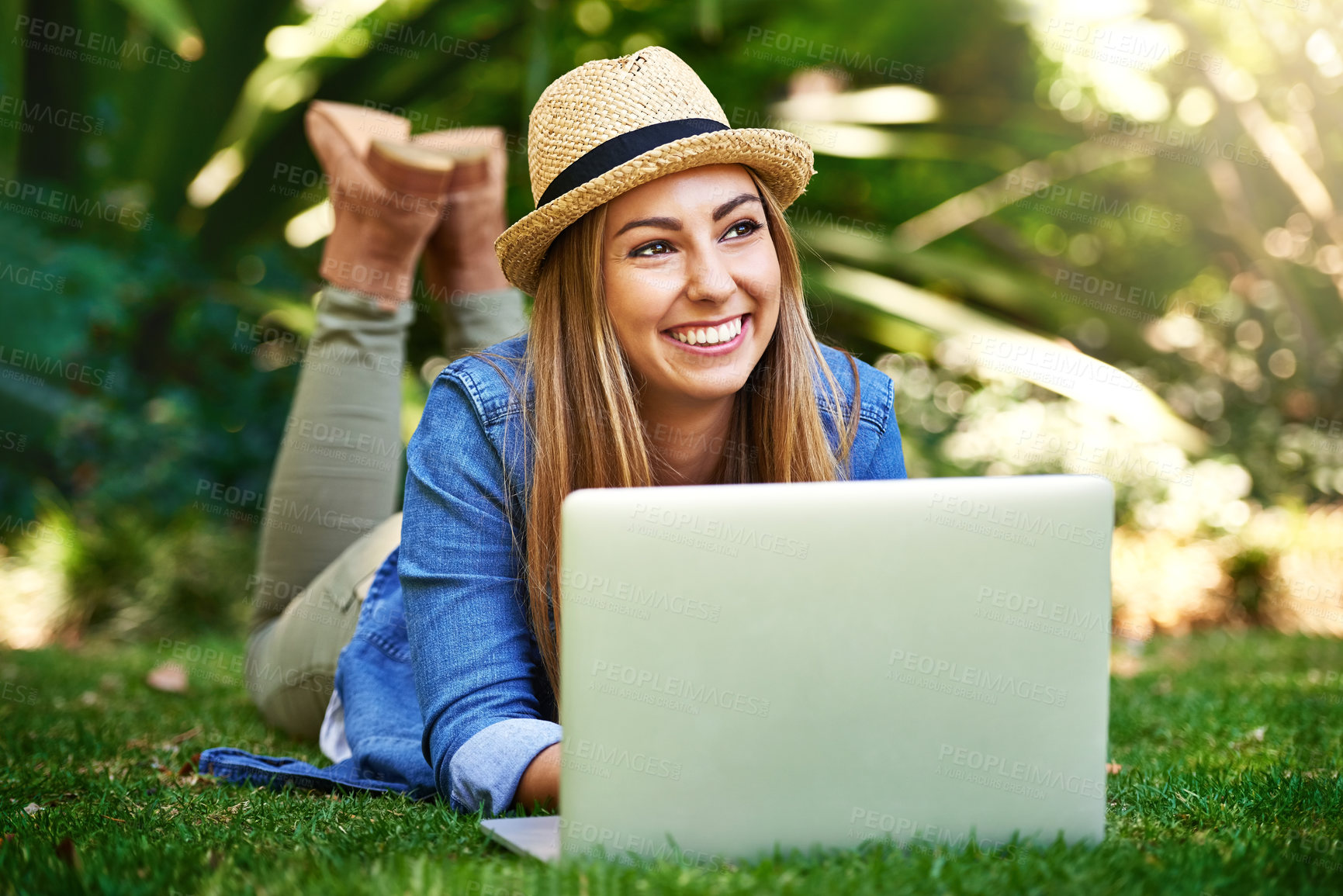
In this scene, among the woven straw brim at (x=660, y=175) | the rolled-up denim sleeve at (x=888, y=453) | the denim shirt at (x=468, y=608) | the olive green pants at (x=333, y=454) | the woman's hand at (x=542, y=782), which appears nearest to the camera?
the woman's hand at (x=542, y=782)

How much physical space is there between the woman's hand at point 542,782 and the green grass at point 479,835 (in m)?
0.09

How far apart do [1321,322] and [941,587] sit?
24.3ft

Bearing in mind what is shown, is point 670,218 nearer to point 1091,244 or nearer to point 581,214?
point 581,214

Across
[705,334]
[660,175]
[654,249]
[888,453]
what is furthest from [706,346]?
[888,453]

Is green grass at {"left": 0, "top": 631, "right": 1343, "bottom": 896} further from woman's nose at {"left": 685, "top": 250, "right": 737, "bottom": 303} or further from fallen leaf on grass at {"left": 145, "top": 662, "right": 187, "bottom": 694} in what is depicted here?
woman's nose at {"left": 685, "top": 250, "right": 737, "bottom": 303}

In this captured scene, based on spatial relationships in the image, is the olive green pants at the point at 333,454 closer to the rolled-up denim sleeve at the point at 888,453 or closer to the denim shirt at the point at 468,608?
the denim shirt at the point at 468,608

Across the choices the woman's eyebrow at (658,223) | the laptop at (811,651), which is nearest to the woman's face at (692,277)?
the woman's eyebrow at (658,223)

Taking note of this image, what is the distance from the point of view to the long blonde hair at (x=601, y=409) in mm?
1837

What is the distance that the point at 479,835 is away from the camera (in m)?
1.48

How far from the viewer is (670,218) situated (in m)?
1.84

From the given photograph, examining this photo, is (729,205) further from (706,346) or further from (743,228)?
(706,346)

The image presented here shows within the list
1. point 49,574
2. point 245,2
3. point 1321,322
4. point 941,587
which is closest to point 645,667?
point 941,587

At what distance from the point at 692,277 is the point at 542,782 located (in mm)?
814

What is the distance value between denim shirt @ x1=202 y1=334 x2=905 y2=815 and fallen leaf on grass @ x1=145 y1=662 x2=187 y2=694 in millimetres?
1400
